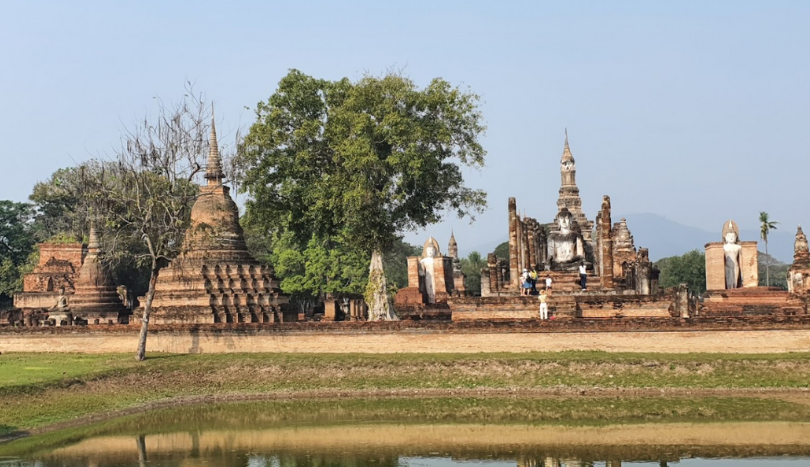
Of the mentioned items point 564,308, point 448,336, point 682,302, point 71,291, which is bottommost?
point 448,336

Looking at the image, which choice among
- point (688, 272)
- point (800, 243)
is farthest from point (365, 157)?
point (688, 272)

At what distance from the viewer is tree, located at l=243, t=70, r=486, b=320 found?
A: 3591cm

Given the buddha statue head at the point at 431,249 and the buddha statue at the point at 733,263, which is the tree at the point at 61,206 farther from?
the buddha statue at the point at 733,263

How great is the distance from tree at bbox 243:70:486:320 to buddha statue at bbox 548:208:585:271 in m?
6.91

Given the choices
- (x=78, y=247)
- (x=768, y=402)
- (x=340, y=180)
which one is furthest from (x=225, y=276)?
(x=78, y=247)

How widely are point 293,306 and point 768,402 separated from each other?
20016 mm

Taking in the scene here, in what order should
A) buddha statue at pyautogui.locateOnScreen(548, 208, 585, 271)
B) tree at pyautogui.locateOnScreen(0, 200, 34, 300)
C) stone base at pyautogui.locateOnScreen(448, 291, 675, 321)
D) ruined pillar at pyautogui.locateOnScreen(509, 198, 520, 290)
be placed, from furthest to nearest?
1. tree at pyautogui.locateOnScreen(0, 200, 34, 300)
2. buddha statue at pyautogui.locateOnScreen(548, 208, 585, 271)
3. ruined pillar at pyautogui.locateOnScreen(509, 198, 520, 290)
4. stone base at pyautogui.locateOnScreen(448, 291, 675, 321)

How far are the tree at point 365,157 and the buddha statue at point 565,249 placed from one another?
691cm

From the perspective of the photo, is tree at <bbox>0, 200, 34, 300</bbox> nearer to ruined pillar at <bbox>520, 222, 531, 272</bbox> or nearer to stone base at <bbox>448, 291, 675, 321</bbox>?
ruined pillar at <bbox>520, 222, 531, 272</bbox>

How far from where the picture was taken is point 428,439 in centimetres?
2211

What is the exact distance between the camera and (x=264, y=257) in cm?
7081

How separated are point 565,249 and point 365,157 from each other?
1267 cm

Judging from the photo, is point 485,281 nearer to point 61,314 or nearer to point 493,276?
point 493,276

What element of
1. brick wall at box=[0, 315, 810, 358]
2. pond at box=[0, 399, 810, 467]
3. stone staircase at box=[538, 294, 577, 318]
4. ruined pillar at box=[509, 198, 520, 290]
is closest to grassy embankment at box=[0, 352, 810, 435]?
pond at box=[0, 399, 810, 467]
